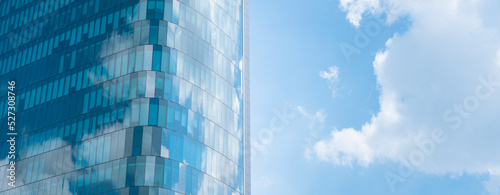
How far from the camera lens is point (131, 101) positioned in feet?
264

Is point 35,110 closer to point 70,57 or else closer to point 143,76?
point 70,57

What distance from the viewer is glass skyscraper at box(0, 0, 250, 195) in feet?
259

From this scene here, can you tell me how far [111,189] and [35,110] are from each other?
82.1 ft

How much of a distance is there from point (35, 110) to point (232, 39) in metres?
31.4

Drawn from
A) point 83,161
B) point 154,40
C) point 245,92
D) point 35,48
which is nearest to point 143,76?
point 154,40

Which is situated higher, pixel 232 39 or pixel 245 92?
pixel 232 39

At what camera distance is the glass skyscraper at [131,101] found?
78.9 meters

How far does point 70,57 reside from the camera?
94188 millimetres

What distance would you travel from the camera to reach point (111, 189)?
7700cm

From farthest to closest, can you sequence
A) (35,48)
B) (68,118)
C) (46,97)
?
(35,48)
(46,97)
(68,118)

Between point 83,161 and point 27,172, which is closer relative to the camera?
point 83,161

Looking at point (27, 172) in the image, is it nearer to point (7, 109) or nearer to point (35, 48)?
point (7, 109)

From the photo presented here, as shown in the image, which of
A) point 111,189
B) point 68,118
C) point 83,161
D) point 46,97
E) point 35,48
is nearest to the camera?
point 111,189

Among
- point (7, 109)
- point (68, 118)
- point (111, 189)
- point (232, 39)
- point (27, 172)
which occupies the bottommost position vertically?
point (111, 189)
